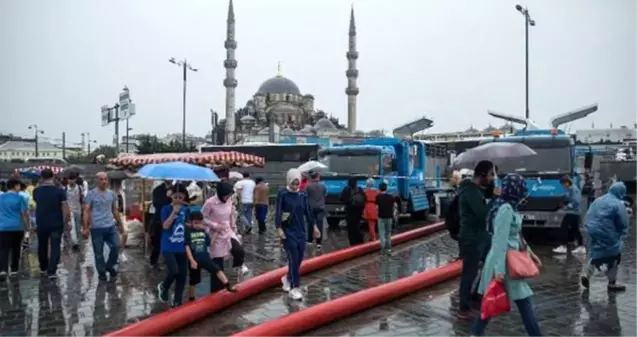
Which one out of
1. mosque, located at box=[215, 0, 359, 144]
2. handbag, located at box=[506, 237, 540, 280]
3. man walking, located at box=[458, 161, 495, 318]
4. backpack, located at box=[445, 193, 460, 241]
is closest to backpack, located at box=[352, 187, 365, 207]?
backpack, located at box=[445, 193, 460, 241]

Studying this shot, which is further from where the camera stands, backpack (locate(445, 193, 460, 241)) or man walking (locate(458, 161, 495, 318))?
backpack (locate(445, 193, 460, 241))

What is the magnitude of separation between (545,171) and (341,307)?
7699mm

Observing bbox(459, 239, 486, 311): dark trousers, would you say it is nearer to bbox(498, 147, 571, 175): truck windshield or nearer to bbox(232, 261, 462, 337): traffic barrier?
bbox(232, 261, 462, 337): traffic barrier

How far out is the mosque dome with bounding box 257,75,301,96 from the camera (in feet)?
313

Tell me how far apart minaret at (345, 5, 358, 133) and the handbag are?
77.6 m

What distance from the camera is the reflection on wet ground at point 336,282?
22.7ft

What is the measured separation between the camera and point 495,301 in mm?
5250

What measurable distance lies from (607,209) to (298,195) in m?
4.03

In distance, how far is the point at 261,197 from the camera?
52.5ft

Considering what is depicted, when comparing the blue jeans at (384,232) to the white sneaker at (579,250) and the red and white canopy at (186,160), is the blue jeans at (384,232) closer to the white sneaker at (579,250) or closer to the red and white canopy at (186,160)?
the white sneaker at (579,250)

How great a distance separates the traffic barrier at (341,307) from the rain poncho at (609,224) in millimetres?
2105

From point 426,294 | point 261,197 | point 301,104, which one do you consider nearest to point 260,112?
point 301,104

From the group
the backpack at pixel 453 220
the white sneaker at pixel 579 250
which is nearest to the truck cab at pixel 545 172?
the white sneaker at pixel 579 250

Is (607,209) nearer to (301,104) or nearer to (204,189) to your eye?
(204,189)
